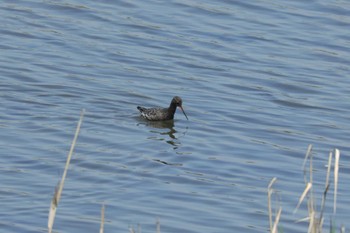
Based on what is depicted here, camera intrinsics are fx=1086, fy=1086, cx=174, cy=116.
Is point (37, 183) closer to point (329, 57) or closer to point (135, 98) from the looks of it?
point (135, 98)

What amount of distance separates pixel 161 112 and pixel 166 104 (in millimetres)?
1110

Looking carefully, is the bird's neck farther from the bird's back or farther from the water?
the water

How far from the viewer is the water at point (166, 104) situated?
10609 millimetres

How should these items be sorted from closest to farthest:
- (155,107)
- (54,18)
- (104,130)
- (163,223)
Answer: (163,223) → (104,130) → (155,107) → (54,18)

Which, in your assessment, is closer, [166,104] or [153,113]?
[153,113]

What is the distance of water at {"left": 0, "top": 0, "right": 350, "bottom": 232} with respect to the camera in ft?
34.8

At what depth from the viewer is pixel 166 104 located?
15695 millimetres

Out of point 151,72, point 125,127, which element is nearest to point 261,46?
point 151,72

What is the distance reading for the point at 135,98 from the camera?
1561 centimetres

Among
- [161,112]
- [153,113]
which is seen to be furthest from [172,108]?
[153,113]

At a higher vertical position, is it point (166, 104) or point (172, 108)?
point (172, 108)

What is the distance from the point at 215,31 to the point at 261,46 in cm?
108

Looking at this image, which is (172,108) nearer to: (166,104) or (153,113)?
(153,113)

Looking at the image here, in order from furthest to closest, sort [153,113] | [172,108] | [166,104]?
[166,104], [172,108], [153,113]
